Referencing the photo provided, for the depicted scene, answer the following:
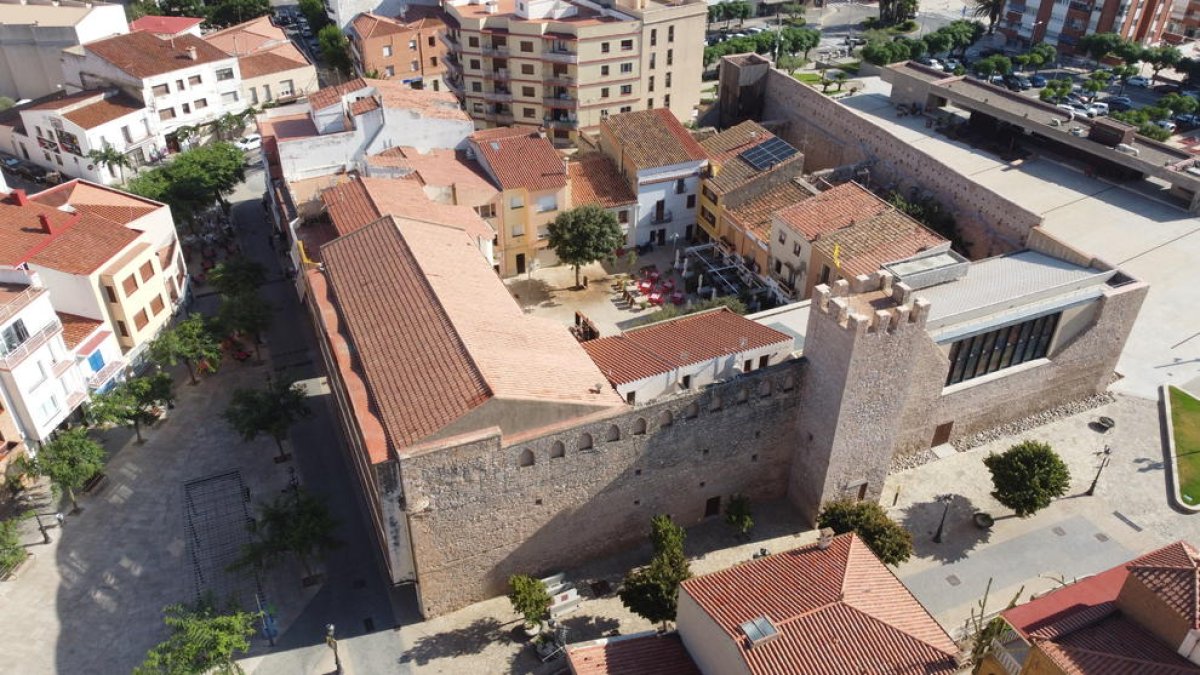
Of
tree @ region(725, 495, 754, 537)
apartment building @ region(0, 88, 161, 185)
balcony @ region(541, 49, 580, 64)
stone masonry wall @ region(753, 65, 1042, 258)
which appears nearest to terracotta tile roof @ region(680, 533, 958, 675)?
tree @ region(725, 495, 754, 537)

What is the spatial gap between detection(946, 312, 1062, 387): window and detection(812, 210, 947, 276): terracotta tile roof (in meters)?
7.48

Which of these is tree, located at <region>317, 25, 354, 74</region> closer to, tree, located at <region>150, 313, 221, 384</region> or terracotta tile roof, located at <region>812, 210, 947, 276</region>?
tree, located at <region>150, 313, 221, 384</region>

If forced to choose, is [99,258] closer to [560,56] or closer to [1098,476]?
[560,56]

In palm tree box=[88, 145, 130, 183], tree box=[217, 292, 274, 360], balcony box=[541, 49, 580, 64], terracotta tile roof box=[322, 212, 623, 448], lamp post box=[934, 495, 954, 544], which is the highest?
balcony box=[541, 49, 580, 64]

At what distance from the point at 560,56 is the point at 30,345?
50.9 metres

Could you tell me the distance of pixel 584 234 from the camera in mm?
60312

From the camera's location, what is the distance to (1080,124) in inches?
3103

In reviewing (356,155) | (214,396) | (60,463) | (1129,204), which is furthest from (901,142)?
(60,463)

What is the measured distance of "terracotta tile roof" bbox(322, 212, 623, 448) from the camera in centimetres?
3659

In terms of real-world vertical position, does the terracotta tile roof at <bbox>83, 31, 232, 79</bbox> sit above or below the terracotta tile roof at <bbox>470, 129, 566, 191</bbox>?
above

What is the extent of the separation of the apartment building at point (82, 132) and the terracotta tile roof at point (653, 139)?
43.2 meters

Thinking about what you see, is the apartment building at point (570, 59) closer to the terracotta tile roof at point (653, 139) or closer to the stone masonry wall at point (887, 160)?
the stone masonry wall at point (887, 160)

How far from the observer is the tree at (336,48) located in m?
97.7

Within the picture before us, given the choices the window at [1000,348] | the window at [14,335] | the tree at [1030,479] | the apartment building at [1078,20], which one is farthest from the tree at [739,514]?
the apartment building at [1078,20]
